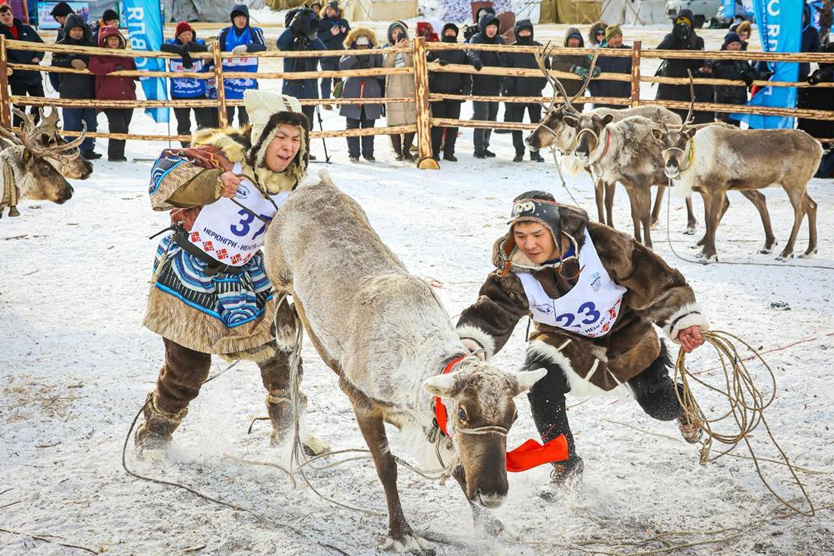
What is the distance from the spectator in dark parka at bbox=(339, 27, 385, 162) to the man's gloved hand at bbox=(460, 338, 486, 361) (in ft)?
27.1

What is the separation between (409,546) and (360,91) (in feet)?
29.0

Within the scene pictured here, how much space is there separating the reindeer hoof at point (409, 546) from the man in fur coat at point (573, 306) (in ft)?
2.35

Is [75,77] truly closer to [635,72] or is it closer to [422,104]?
[422,104]

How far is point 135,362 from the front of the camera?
4.69m

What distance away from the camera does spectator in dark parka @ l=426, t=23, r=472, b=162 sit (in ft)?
35.8

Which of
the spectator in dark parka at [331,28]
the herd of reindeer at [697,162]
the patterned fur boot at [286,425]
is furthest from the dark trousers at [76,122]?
the patterned fur boot at [286,425]

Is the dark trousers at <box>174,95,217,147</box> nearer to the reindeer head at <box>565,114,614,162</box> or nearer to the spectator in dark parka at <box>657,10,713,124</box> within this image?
the reindeer head at <box>565,114,614,162</box>

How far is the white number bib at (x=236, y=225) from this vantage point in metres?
3.36

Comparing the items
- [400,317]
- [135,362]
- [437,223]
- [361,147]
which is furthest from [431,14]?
[400,317]

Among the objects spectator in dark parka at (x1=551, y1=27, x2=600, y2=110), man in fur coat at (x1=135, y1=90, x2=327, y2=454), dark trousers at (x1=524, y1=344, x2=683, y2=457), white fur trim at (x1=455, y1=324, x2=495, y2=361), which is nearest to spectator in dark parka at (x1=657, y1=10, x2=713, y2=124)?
spectator in dark parka at (x1=551, y1=27, x2=600, y2=110)

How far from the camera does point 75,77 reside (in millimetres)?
10273

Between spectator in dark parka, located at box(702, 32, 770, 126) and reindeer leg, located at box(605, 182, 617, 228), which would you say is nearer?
reindeer leg, located at box(605, 182, 617, 228)

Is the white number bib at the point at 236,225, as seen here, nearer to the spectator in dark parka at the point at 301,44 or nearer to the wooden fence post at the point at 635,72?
the spectator in dark parka at the point at 301,44

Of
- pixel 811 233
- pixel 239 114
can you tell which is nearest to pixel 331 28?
pixel 239 114
